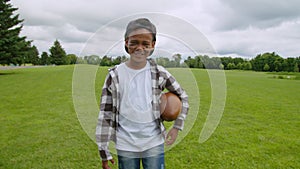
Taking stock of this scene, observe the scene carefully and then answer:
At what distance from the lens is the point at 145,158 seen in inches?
71.1

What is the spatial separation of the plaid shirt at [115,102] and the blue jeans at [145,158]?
0.11m

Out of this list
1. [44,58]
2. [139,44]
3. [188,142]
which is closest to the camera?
[139,44]

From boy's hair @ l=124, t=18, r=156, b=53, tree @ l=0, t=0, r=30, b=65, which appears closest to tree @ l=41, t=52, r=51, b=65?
tree @ l=0, t=0, r=30, b=65

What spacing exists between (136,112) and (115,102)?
0.49ft

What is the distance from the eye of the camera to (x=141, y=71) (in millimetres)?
1676

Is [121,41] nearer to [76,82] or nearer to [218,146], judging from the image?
[76,82]

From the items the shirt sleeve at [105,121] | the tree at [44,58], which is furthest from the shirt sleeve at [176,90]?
the tree at [44,58]

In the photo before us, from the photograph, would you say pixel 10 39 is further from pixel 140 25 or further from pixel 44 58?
pixel 44 58

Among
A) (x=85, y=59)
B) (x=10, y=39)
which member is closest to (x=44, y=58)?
(x=10, y=39)

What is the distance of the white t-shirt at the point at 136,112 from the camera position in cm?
165

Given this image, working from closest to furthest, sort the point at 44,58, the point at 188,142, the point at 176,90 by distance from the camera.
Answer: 1. the point at 176,90
2. the point at 188,142
3. the point at 44,58

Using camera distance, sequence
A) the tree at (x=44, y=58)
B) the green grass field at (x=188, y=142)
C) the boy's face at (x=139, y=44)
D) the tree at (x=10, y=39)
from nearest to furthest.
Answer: the boy's face at (x=139, y=44), the green grass field at (x=188, y=142), the tree at (x=10, y=39), the tree at (x=44, y=58)

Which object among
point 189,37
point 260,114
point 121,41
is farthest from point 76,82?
point 260,114

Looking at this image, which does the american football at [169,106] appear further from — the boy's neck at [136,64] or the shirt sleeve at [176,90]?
the boy's neck at [136,64]
